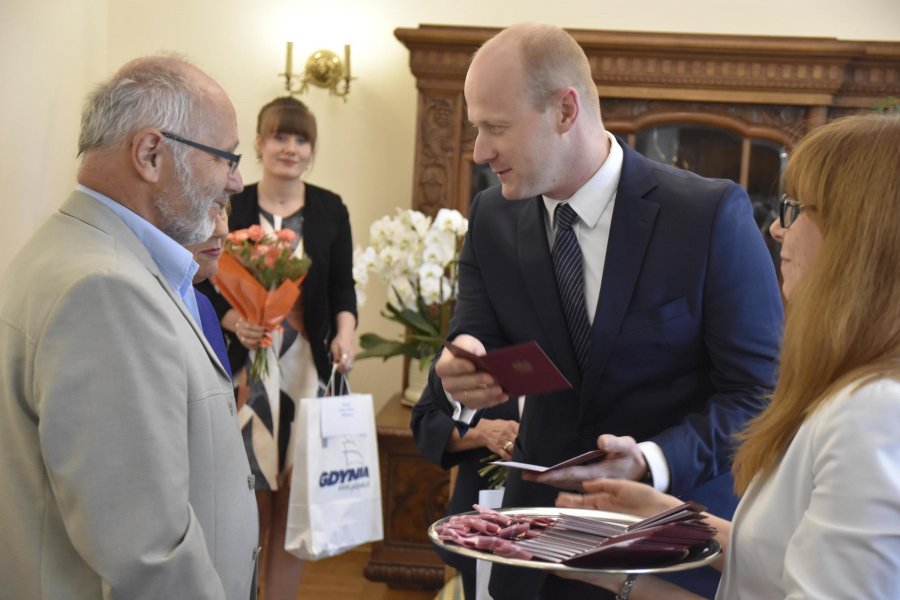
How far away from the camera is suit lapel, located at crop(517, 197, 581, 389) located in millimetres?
2148

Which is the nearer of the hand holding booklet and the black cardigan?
the hand holding booklet

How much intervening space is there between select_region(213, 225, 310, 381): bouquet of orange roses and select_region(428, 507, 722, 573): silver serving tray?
1.98m

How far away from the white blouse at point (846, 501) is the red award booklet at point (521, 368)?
1.54 feet

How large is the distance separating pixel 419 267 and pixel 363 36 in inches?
67.4

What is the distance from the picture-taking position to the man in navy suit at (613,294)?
2.04 metres

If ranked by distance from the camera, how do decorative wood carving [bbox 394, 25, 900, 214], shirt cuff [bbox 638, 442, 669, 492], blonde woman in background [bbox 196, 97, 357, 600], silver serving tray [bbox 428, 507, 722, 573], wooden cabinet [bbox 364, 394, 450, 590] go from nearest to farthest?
1. silver serving tray [bbox 428, 507, 722, 573]
2. shirt cuff [bbox 638, 442, 669, 492]
3. blonde woman in background [bbox 196, 97, 357, 600]
4. wooden cabinet [bbox 364, 394, 450, 590]
5. decorative wood carving [bbox 394, 25, 900, 214]

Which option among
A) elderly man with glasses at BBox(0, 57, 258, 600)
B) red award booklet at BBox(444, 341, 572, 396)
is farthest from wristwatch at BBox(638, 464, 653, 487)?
elderly man with glasses at BBox(0, 57, 258, 600)

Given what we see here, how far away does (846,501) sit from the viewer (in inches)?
49.4

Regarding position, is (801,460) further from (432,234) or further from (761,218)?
(761,218)

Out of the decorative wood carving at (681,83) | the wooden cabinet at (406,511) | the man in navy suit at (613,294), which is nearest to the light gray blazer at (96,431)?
the man in navy suit at (613,294)

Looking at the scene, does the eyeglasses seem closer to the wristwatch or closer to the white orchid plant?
the wristwatch

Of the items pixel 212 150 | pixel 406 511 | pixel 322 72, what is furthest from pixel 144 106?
pixel 322 72

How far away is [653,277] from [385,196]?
12.0 feet

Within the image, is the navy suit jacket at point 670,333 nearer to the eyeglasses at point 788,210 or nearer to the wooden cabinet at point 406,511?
the eyeglasses at point 788,210
